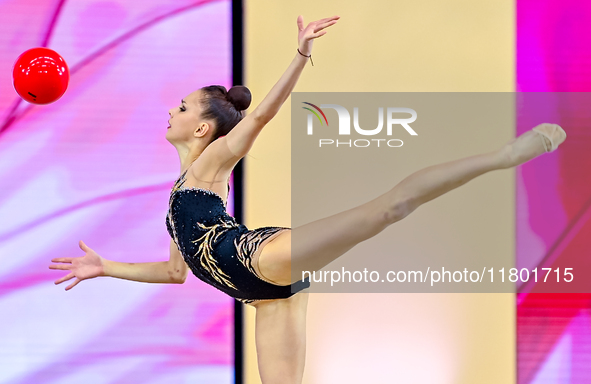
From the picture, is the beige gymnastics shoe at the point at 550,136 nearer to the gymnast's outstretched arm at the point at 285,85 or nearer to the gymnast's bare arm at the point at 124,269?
the gymnast's outstretched arm at the point at 285,85

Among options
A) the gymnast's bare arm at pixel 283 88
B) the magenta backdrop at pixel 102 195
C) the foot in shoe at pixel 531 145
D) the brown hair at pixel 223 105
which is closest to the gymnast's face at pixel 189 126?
the brown hair at pixel 223 105

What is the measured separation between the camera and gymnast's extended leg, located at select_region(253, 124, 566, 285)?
162 centimetres

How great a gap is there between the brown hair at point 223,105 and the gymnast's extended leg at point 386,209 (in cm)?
67

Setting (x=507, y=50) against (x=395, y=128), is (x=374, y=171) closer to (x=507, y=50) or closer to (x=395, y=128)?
(x=395, y=128)

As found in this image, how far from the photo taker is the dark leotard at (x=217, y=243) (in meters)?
1.92

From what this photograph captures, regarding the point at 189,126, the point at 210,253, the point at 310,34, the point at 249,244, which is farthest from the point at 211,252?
the point at 310,34

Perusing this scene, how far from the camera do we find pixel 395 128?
124 inches

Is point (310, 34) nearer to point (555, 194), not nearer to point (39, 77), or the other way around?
point (39, 77)

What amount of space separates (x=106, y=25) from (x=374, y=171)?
1.68 metres

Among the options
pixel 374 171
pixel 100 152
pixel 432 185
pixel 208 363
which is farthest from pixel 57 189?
pixel 432 185

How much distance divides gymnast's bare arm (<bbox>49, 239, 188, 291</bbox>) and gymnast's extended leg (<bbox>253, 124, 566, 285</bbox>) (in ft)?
2.22

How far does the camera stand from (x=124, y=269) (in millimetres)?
2379

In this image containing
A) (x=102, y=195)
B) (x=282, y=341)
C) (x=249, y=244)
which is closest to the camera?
(x=249, y=244)

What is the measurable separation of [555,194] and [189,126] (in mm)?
2112
